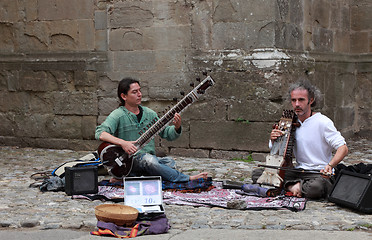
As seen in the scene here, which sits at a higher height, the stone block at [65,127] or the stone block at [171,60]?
the stone block at [171,60]

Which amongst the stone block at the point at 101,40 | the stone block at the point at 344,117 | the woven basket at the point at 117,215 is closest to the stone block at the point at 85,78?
the stone block at the point at 101,40

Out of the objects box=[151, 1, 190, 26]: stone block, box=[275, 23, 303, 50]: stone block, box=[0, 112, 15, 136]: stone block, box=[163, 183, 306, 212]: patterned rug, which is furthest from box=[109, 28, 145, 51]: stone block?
box=[163, 183, 306, 212]: patterned rug

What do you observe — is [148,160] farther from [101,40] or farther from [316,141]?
[101,40]

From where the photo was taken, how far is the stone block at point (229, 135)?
8.34 m

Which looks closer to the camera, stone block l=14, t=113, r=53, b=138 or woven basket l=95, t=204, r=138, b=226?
woven basket l=95, t=204, r=138, b=226

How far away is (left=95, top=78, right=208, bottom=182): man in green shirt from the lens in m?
6.34

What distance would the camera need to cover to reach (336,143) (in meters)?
5.61

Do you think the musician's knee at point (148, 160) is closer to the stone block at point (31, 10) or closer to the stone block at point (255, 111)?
the stone block at point (255, 111)

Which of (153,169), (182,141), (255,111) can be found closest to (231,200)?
(153,169)

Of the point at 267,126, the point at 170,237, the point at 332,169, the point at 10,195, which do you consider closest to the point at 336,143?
the point at 332,169

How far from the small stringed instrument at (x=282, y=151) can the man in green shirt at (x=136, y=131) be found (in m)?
0.83

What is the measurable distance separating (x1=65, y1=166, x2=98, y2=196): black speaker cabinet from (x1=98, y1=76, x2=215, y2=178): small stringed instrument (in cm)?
27

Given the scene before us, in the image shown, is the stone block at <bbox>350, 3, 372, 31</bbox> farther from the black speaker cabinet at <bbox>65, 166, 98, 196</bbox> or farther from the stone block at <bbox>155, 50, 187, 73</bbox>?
the black speaker cabinet at <bbox>65, 166, 98, 196</bbox>

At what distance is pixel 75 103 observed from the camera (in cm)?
951
